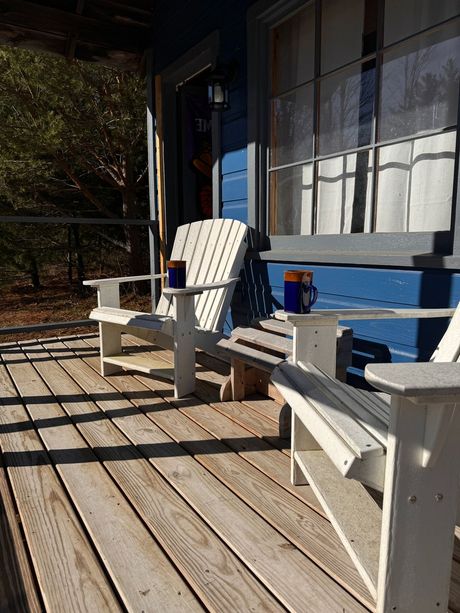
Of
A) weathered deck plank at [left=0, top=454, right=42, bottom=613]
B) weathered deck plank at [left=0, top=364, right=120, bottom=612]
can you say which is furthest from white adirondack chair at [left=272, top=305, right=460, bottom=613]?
weathered deck plank at [left=0, top=454, right=42, bottom=613]

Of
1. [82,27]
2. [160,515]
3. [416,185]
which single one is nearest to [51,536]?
[160,515]

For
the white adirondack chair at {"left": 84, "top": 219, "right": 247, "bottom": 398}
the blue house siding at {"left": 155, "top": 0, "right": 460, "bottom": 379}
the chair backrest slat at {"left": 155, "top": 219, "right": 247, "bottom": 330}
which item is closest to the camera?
the blue house siding at {"left": 155, "top": 0, "right": 460, "bottom": 379}

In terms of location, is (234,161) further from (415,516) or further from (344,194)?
(415,516)

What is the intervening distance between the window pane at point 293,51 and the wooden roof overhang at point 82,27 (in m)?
1.73

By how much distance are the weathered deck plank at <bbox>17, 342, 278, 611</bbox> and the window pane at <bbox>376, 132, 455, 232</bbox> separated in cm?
146

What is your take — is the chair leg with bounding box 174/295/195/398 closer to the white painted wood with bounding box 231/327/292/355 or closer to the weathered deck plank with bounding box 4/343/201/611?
the white painted wood with bounding box 231/327/292/355

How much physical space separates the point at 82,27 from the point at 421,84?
2816mm

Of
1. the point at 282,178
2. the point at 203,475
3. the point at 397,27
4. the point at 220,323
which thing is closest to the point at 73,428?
the point at 203,475

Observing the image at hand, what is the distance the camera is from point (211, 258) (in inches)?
114

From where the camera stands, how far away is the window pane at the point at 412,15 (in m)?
1.73

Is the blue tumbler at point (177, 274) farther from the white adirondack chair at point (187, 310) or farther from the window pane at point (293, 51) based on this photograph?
the window pane at point (293, 51)

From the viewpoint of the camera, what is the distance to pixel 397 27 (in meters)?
1.90

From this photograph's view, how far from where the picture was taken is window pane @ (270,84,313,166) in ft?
7.95

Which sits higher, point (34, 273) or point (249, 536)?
point (34, 273)
